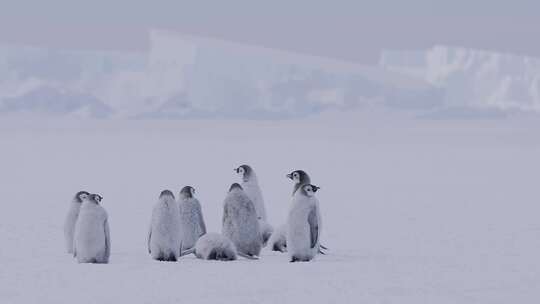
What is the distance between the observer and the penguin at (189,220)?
5.70m

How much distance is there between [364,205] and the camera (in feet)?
30.2

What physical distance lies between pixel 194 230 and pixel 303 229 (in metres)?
0.77

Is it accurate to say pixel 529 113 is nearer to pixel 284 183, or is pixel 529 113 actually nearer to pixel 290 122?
pixel 290 122

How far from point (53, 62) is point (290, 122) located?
9763mm

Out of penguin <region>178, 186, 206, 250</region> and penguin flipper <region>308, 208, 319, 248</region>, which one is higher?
penguin <region>178, 186, 206, 250</region>

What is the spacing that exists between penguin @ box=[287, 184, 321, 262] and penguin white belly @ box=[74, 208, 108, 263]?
1.00 metres

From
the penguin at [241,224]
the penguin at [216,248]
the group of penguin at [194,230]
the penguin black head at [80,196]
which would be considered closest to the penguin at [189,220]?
the group of penguin at [194,230]

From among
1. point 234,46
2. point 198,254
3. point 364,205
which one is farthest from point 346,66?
point 198,254

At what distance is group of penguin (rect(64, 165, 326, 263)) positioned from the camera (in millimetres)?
5152

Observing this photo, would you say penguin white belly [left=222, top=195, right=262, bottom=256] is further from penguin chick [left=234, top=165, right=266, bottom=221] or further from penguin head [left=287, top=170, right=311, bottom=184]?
→ penguin chick [left=234, top=165, right=266, bottom=221]

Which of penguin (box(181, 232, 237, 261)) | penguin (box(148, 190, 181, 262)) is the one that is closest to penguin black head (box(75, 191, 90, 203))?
penguin (box(148, 190, 181, 262))

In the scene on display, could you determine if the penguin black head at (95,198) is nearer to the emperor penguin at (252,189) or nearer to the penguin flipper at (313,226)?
the penguin flipper at (313,226)

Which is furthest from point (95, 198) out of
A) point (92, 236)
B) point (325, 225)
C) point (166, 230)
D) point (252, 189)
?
point (325, 225)

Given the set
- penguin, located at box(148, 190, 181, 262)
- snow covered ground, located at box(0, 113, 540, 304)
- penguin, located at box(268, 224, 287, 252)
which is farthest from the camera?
penguin, located at box(268, 224, 287, 252)
